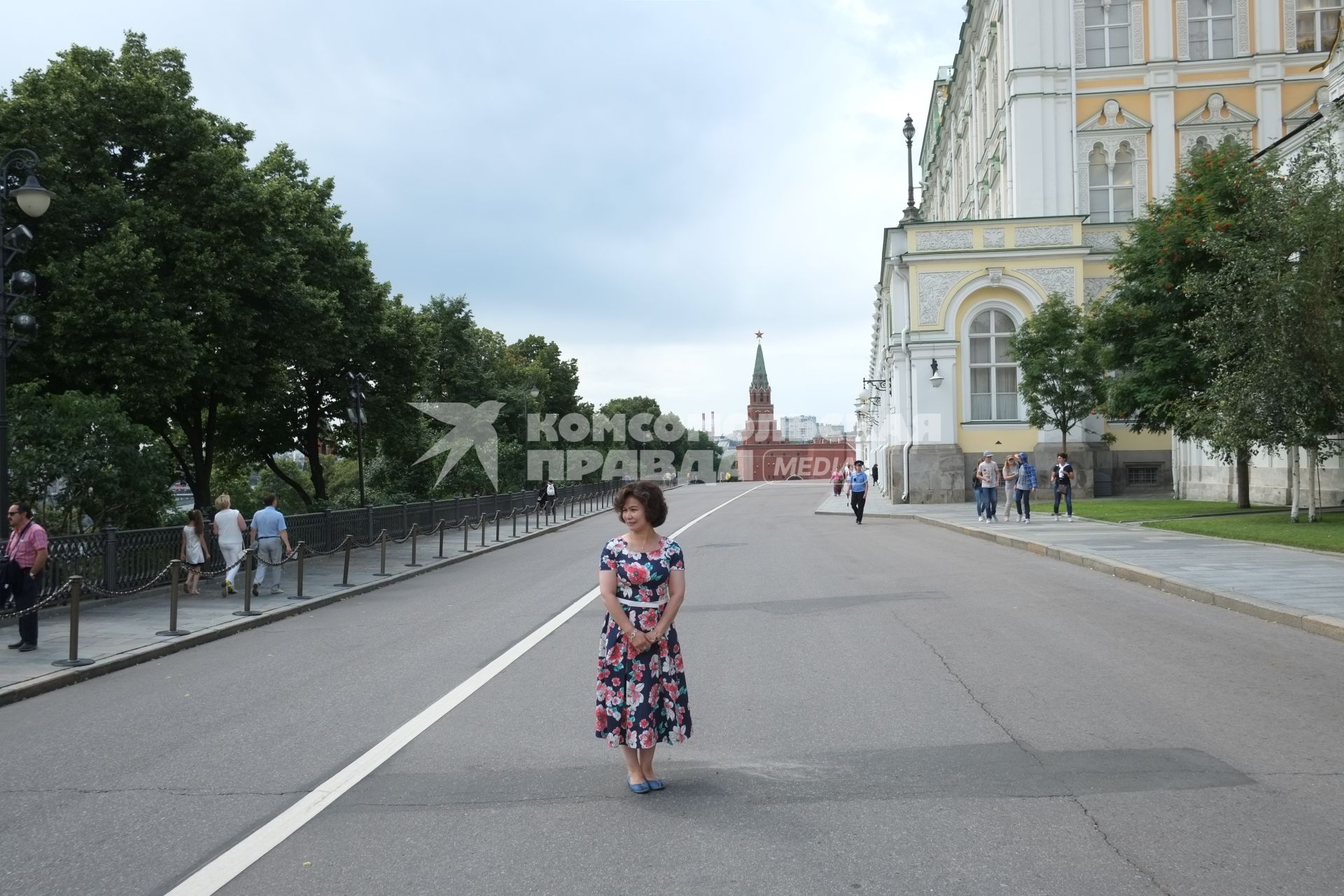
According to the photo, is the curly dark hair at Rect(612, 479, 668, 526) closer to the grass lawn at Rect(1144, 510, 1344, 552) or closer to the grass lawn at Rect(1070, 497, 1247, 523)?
the grass lawn at Rect(1144, 510, 1344, 552)

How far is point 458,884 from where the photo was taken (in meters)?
4.18

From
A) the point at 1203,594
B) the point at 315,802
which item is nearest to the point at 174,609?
the point at 315,802

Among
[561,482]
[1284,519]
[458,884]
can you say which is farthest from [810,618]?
[561,482]

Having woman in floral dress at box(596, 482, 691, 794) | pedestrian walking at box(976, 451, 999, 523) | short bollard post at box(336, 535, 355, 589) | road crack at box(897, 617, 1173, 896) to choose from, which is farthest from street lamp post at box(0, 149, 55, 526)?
pedestrian walking at box(976, 451, 999, 523)

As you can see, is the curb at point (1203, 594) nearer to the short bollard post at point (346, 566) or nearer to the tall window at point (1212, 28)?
the short bollard post at point (346, 566)

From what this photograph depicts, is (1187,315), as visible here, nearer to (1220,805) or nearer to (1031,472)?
(1031,472)

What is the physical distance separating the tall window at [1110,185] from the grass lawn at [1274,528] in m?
19.7

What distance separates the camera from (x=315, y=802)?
5.36 meters

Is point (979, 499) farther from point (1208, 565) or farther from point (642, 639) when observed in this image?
point (642, 639)

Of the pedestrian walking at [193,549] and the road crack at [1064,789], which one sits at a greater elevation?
the pedestrian walking at [193,549]

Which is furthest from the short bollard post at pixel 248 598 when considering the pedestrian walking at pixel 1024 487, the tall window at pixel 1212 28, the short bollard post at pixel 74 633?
the tall window at pixel 1212 28

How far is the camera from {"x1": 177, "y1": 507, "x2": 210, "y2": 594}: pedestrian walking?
15.8 m

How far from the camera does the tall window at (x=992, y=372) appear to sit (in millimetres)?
36969

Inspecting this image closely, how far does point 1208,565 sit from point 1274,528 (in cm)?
595
